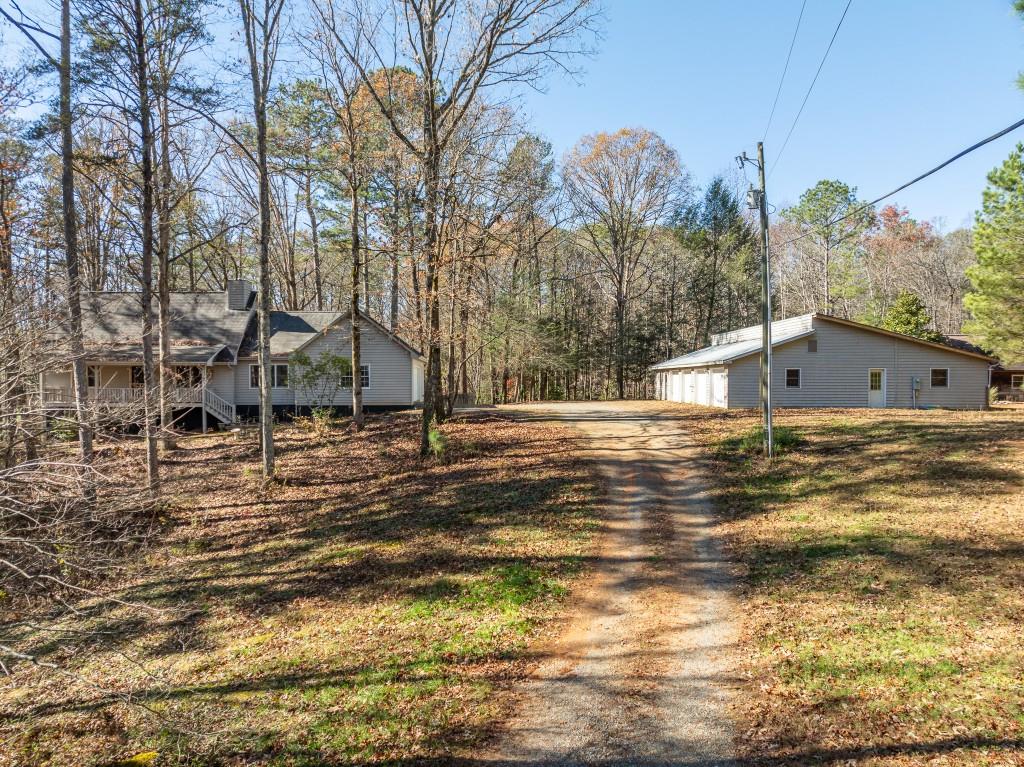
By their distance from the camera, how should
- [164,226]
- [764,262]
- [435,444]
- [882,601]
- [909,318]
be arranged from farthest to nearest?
1. [909,318]
2. [435,444]
3. [164,226]
4. [764,262]
5. [882,601]

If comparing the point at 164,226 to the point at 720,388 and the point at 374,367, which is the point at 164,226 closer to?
the point at 374,367

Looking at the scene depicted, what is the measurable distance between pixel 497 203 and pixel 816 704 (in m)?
19.9

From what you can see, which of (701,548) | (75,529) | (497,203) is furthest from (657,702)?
(497,203)

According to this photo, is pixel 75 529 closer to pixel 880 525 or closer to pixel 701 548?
pixel 701 548

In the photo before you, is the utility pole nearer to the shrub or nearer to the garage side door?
the shrub

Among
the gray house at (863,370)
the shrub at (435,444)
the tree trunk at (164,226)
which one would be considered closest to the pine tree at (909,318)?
the gray house at (863,370)

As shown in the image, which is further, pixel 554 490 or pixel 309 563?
pixel 554 490

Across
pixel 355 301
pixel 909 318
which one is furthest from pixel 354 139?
pixel 909 318

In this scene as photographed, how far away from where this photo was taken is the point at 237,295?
26.5m

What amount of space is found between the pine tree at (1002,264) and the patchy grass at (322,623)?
14581 mm

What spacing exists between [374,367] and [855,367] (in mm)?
20680

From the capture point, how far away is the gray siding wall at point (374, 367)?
81.5 ft

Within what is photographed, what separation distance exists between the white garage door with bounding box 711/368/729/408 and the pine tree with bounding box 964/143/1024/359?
27.1 feet

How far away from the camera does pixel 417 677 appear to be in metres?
5.75
